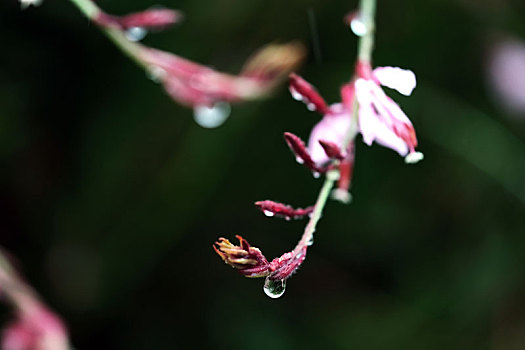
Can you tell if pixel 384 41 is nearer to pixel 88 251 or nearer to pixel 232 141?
pixel 232 141

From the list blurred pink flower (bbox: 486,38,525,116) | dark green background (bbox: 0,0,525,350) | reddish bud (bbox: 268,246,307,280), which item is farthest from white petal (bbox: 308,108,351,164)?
blurred pink flower (bbox: 486,38,525,116)

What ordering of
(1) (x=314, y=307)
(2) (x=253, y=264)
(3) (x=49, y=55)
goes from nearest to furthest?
1. (2) (x=253, y=264)
2. (3) (x=49, y=55)
3. (1) (x=314, y=307)

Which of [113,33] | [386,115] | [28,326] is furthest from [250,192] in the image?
[386,115]

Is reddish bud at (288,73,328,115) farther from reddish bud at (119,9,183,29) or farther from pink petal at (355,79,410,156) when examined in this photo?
reddish bud at (119,9,183,29)

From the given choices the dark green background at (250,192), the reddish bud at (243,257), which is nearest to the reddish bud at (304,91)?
the reddish bud at (243,257)

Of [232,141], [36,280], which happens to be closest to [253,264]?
[232,141]

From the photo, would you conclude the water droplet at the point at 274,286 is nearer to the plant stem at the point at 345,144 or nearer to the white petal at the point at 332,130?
the plant stem at the point at 345,144
